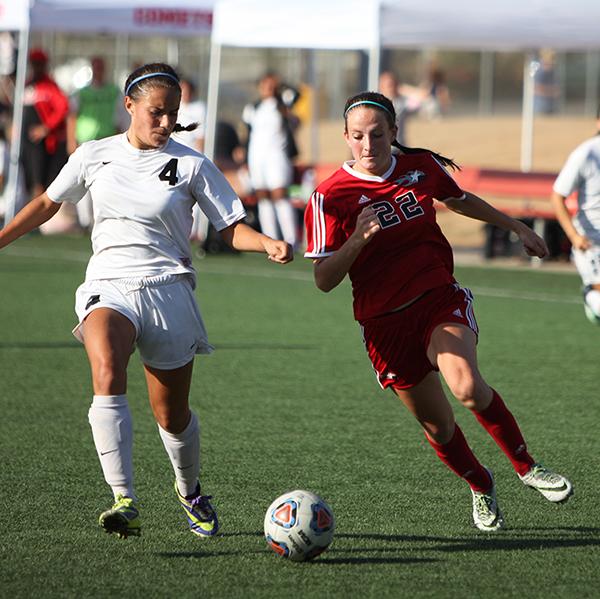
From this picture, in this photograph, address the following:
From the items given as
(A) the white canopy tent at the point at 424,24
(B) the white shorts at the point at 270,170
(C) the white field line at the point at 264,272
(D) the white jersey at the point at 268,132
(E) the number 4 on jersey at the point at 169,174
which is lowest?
(C) the white field line at the point at 264,272

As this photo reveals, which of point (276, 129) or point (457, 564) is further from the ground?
point (276, 129)

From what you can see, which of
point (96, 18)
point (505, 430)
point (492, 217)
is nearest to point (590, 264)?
point (492, 217)

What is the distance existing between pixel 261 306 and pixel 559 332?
10.6 feet

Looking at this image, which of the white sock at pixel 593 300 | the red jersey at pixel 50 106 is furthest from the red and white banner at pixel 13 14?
the white sock at pixel 593 300

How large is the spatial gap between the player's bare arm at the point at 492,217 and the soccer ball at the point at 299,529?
1525 mm

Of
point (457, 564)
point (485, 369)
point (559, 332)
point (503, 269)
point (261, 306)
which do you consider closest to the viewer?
point (457, 564)

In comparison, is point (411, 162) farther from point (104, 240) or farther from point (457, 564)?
point (457, 564)

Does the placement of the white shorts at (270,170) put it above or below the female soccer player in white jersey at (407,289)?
above

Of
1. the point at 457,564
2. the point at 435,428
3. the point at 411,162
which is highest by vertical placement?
the point at 411,162

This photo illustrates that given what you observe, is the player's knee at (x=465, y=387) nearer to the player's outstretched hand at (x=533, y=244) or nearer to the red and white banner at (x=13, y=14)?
the player's outstretched hand at (x=533, y=244)

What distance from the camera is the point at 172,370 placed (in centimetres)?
528

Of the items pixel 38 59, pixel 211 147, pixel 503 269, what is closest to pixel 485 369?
pixel 503 269

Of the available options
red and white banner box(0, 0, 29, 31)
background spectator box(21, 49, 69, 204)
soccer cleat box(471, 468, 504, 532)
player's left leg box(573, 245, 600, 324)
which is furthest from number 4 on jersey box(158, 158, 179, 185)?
background spectator box(21, 49, 69, 204)

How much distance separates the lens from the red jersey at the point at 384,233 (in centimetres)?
545
